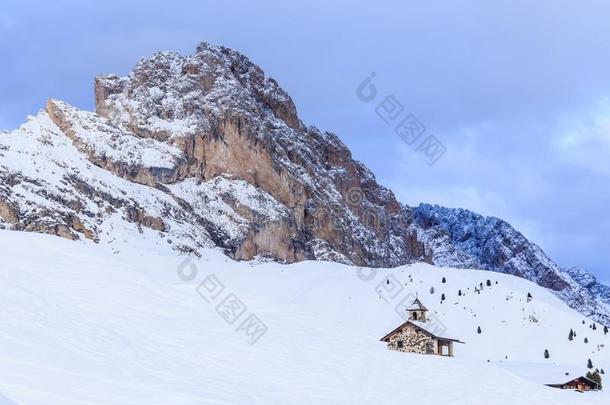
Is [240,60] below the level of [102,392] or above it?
above

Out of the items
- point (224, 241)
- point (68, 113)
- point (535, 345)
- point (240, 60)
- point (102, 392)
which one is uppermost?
point (240, 60)

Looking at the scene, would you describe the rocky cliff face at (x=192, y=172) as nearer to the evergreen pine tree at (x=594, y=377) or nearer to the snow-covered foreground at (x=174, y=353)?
the evergreen pine tree at (x=594, y=377)

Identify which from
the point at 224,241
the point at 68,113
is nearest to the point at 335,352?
the point at 224,241

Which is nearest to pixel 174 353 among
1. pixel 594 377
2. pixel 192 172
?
pixel 594 377

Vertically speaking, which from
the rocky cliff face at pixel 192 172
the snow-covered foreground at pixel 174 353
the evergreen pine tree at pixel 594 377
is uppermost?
the rocky cliff face at pixel 192 172

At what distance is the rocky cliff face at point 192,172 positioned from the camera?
11581 cm

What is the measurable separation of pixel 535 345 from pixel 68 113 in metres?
107

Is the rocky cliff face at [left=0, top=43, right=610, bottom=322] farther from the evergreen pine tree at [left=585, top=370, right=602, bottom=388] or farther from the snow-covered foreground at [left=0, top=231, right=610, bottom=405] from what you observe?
the snow-covered foreground at [left=0, top=231, right=610, bottom=405]

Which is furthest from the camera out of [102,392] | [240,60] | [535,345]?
[240,60]

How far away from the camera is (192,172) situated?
149750 millimetres

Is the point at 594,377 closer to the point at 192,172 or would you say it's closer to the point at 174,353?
the point at 174,353

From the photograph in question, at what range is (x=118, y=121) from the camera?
156 m

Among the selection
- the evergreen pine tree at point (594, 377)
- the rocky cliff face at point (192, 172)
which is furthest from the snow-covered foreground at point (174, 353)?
the rocky cliff face at point (192, 172)

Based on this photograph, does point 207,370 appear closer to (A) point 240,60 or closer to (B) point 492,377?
(B) point 492,377
